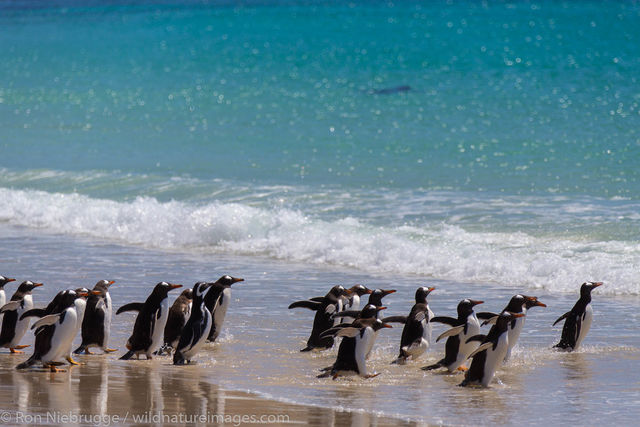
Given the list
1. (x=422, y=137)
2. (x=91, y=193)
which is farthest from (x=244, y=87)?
(x=91, y=193)

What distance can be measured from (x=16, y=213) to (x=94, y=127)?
14.2 m

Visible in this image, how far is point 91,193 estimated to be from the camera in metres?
22.2

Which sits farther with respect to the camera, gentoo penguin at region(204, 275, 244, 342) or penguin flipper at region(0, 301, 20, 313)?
gentoo penguin at region(204, 275, 244, 342)

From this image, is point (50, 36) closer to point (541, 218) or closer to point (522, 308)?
point (541, 218)

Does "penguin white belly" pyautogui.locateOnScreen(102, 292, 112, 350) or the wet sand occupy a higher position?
"penguin white belly" pyautogui.locateOnScreen(102, 292, 112, 350)

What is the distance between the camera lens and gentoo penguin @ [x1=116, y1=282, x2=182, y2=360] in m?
Result: 9.46

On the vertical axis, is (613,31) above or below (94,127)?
above

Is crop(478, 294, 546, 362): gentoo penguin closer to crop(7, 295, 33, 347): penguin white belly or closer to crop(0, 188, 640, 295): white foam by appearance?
crop(0, 188, 640, 295): white foam

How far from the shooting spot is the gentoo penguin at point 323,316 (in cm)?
984

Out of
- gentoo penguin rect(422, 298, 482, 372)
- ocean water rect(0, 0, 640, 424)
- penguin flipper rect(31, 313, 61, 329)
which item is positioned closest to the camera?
penguin flipper rect(31, 313, 61, 329)

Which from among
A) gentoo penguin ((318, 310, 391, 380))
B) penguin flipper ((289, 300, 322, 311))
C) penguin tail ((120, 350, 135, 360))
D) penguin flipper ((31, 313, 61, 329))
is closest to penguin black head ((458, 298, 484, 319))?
gentoo penguin ((318, 310, 391, 380))

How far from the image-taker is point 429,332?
9.60 meters

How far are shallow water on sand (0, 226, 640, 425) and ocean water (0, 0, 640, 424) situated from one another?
37 millimetres

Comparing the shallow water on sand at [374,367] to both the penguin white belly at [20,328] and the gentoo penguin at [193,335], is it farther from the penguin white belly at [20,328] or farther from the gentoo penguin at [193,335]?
the penguin white belly at [20,328]
